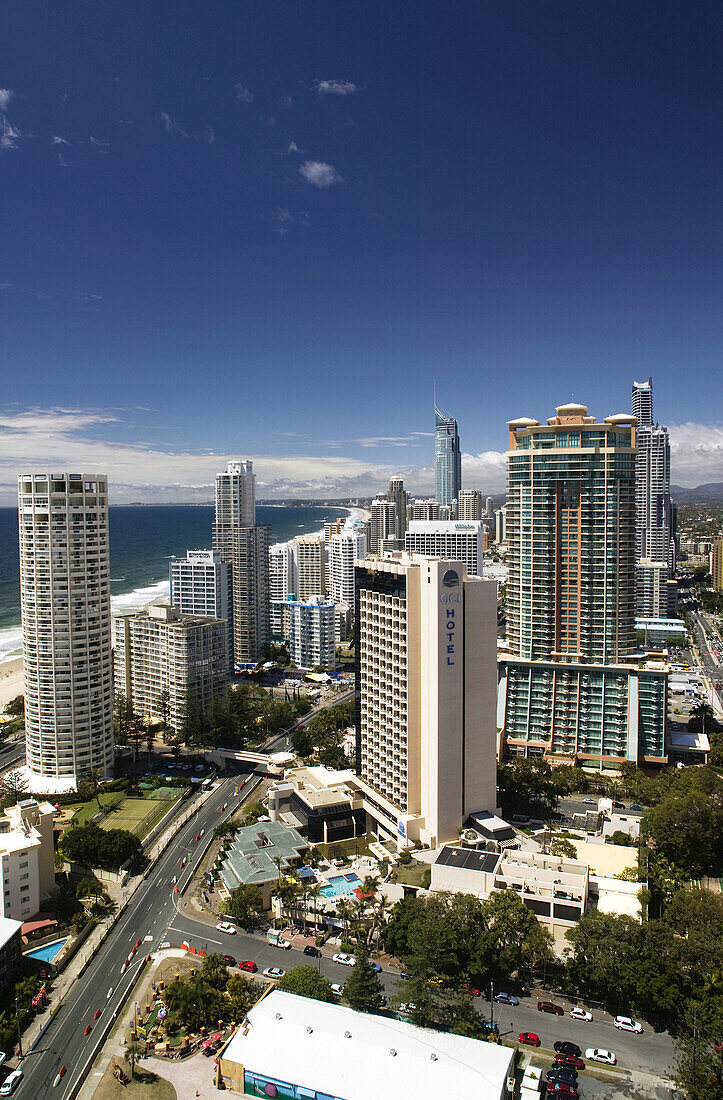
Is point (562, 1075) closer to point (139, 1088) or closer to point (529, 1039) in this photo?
point (529, 1039)

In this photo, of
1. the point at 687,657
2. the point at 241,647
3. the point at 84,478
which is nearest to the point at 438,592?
the point at 84,478

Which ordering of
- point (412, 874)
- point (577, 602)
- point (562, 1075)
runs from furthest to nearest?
point (577, 602)
point (412, 874)
point (562, 1075)

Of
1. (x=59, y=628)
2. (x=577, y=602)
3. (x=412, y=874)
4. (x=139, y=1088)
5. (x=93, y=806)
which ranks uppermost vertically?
(x=577, y=602)

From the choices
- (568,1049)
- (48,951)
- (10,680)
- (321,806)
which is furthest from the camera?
(10,680)

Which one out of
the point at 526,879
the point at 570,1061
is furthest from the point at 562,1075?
the point at 526,879

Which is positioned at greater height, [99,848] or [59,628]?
[59,628]

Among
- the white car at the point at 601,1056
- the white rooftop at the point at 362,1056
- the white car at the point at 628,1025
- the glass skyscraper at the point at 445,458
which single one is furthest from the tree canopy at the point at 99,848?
the glass skyscraper at the point at 445,458
